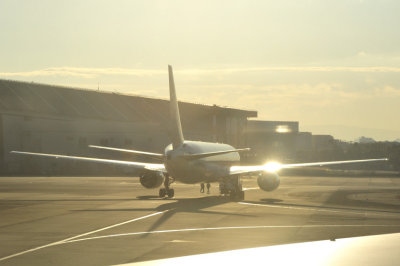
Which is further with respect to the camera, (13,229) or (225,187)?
(225,187)

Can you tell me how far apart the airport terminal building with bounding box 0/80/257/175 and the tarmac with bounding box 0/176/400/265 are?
207ft

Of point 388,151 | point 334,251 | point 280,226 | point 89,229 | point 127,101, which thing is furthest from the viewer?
point 388,151

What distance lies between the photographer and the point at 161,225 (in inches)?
1220

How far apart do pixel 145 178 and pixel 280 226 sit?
23.3 m

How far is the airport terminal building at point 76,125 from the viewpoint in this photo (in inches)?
4407

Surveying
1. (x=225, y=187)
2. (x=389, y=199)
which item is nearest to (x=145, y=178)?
(x=225, y=187)

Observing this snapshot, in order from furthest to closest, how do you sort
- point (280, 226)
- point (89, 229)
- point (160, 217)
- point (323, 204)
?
point (323, 204), point (160, 217), point (280, 226), point (89, 229)

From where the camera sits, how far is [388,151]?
189125 mm

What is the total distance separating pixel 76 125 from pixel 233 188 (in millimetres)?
71516

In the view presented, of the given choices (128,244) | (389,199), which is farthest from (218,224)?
(389,199)

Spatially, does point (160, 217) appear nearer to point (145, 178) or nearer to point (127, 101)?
point (145, 178)

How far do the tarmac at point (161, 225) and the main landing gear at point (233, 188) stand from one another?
1076mm

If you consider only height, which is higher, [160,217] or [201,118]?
[201,118]

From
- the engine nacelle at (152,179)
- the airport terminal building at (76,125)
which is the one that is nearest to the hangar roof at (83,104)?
the airport terminal building at (76,125)
